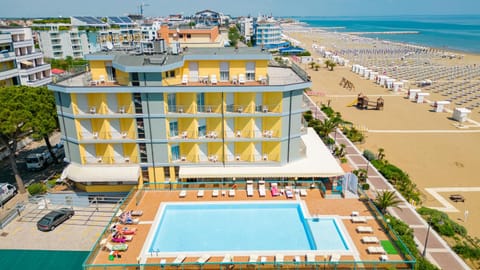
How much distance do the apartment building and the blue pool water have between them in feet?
155

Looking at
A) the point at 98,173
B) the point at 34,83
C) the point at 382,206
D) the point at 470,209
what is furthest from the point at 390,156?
the point at 34,83

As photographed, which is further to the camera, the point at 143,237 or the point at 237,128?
the point at 237,128

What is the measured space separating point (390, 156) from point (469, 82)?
6718 centimetres

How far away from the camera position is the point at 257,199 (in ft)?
100

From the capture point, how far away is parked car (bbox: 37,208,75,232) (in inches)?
1107

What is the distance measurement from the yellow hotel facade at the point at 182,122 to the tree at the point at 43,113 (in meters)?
2.53

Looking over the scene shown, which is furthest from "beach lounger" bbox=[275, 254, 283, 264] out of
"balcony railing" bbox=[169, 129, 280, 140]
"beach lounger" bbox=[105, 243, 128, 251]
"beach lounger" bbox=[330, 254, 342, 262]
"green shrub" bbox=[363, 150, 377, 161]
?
"green shrub" bbox=[363, 150, 377, 161]

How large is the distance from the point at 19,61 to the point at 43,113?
1439 inches

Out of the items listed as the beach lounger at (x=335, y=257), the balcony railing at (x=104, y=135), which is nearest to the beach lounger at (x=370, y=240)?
the beach lounger at (x=335, y=257)

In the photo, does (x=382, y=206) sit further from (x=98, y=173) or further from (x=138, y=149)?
(x=98, y=173)

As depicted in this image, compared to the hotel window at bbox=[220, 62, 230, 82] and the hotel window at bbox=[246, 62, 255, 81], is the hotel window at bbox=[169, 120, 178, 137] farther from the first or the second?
the hotel window at bbox=[246, 62, 255, 81]

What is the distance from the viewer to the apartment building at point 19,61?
191 feet

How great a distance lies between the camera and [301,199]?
30.6 m

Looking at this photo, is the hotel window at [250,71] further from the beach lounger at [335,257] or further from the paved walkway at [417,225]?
the beach lounger at [335,257]
